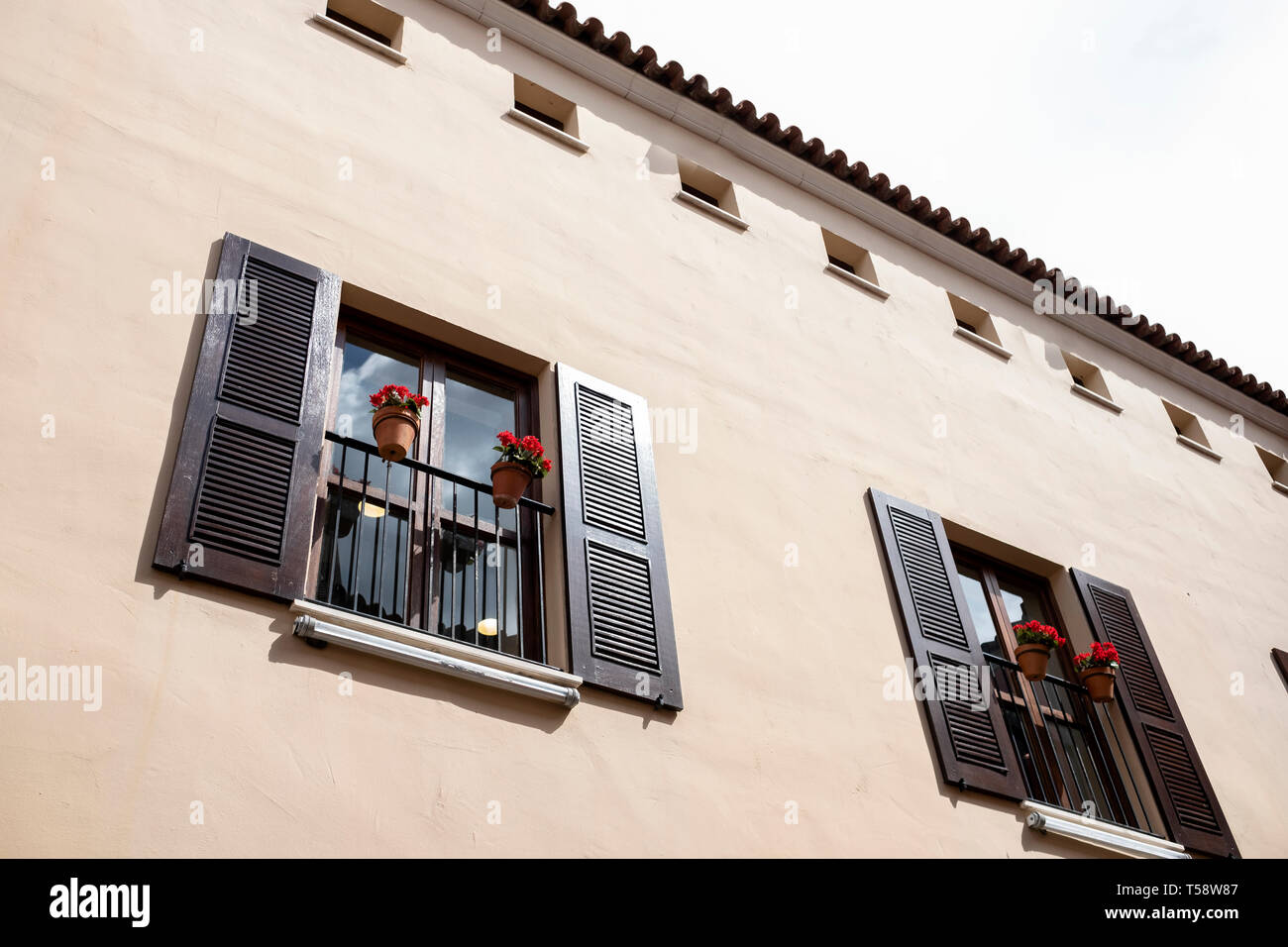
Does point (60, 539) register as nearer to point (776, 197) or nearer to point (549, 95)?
point (549, 95)

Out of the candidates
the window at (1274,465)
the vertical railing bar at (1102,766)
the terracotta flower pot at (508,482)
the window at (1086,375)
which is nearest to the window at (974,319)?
the window at (1086,375)

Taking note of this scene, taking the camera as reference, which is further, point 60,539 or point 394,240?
point 394,240

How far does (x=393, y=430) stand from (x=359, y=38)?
3169 millimetres

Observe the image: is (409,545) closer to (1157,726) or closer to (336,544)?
(336,544)

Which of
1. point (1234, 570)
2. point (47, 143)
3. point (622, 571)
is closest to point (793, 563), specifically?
point (622, 571)

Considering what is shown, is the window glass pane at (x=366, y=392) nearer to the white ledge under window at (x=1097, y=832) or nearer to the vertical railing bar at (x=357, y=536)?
the vertical railing bar at (x=357, y=536)

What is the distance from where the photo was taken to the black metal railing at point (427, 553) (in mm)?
5051

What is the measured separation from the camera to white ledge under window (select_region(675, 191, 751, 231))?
8.23m

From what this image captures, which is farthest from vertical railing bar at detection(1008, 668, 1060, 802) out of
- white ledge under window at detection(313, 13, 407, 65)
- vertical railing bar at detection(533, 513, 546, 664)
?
white ledge under window at detection(313, 13, 407, 65)

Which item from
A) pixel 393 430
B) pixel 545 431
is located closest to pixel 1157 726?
pixel 545 431

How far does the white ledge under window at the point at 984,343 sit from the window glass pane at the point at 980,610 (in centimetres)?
235

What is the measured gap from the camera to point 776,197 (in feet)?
30.0

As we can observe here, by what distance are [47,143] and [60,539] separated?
2.15 meters
